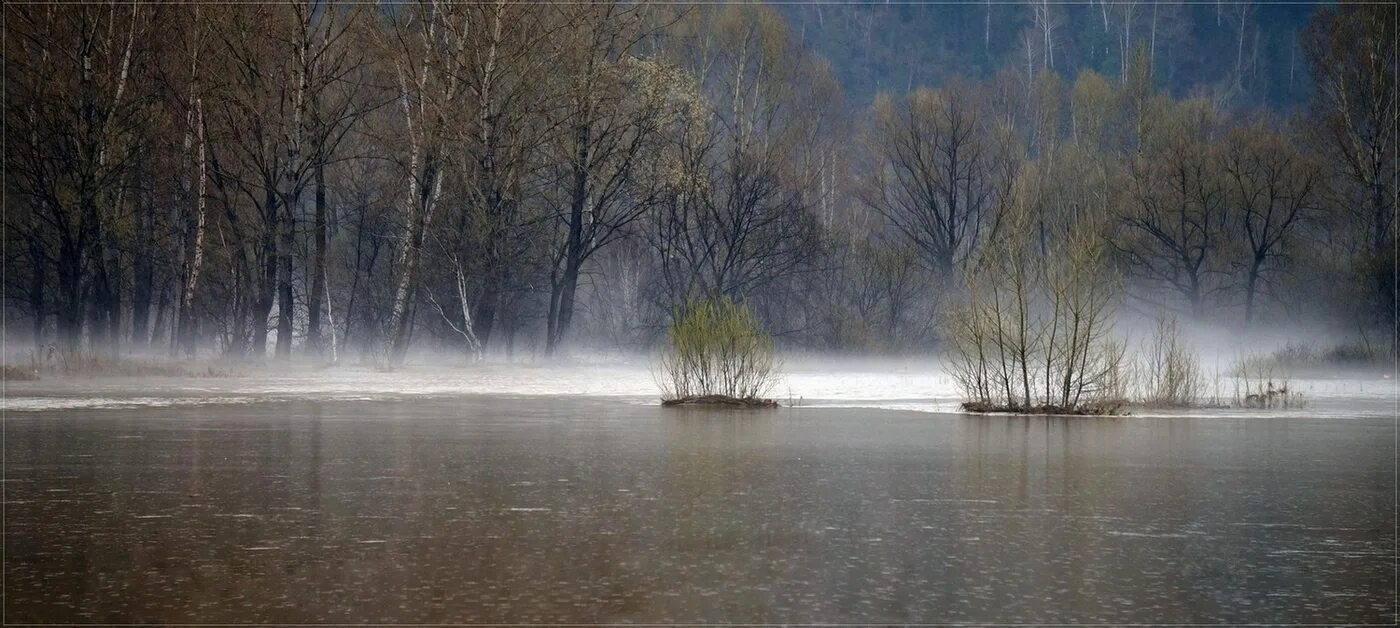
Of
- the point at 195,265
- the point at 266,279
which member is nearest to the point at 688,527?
the point at 266,279

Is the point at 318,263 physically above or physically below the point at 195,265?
above

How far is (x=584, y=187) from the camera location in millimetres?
41406

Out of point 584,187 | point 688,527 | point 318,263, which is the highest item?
point 584,187

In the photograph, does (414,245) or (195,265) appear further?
(414,245)

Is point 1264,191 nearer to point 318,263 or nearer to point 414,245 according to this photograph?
point 414,245

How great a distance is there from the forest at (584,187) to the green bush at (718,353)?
3571 mm

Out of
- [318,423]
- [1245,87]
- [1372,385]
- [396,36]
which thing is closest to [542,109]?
[396,36]

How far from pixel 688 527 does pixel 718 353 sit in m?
15.3

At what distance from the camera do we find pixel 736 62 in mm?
53969

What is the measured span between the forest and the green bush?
3571mm

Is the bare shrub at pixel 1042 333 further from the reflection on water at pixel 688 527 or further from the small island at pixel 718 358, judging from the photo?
the reflection on water at pixel 688 527

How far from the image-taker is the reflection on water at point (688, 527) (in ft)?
24.3

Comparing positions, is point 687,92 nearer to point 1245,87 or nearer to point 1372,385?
point 1372,385

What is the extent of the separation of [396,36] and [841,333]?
59.6ft
